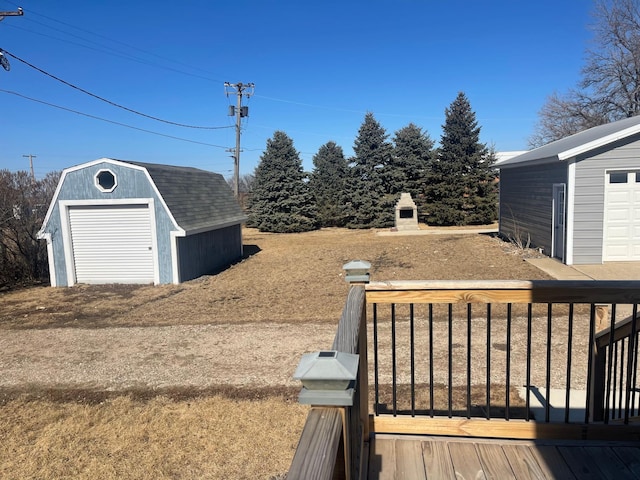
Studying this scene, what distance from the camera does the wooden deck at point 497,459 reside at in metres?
2.40

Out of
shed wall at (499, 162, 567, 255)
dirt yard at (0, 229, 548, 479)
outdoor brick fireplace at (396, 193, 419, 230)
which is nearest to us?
dirt yard at (0, 229, 548, 479)

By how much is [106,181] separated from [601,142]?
12.0 metres

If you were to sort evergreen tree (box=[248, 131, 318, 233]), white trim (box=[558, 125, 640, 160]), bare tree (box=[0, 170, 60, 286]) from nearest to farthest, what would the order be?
white trim (box=[558, 125, 640, 160]) → bare tree (box=[0, 170, 60, 286]) → evergreen tree (box=[248, 131, 318, 233])

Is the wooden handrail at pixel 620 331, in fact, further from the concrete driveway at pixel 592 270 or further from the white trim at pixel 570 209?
the white trim at pixel 570 209

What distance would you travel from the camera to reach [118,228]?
11883 millimetres

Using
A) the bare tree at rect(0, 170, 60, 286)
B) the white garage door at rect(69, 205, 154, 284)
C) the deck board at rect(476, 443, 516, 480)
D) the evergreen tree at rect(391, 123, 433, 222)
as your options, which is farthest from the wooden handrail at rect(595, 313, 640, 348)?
the evergreen tree at rect(391, 123, 433, 222)

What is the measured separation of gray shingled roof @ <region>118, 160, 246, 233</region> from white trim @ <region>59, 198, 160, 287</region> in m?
0.54

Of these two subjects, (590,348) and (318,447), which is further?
(590,348)

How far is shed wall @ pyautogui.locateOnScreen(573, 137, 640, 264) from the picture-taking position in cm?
1085

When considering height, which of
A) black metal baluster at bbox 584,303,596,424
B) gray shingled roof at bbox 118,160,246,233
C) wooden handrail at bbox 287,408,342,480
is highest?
gray shingled roof at bbox 118,160,246,233

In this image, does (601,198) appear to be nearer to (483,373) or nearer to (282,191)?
(483,373)

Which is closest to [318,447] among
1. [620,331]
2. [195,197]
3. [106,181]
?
[620,331]

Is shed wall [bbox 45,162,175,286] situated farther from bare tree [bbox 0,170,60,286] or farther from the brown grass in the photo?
the brown grass

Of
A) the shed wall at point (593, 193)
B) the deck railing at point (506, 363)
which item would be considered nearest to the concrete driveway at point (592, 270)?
the shed wall at point (593, 193)
